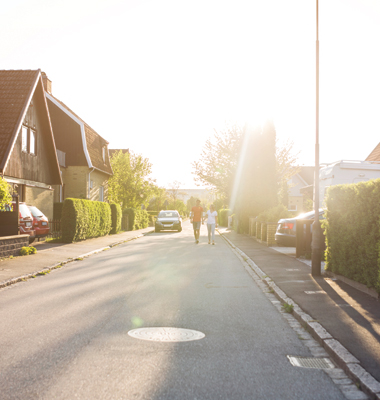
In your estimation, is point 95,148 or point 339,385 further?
point 95,148

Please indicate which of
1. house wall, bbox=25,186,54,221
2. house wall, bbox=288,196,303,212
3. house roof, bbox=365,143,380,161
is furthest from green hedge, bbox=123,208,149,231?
house wall, bbox=288,196,303,212

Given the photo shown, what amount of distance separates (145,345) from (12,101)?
17.5m

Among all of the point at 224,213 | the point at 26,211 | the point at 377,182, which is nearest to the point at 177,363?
the point at 377,182

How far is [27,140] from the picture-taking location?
798 inches

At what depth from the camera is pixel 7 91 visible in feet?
64.6

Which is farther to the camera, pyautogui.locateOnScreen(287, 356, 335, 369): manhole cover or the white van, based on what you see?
the white van

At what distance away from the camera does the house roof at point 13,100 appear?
17.7m

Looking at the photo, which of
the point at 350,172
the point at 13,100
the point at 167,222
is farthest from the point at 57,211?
the point at 350,172

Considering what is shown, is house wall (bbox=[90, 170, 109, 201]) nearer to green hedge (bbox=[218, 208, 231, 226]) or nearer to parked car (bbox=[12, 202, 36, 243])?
green hedge (bbox=[218, 208, 231, 226])

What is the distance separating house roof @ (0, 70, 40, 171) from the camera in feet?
58.3

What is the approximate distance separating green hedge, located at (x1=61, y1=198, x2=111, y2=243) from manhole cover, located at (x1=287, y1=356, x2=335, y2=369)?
14519mm

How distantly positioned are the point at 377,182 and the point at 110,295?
4.66 metres

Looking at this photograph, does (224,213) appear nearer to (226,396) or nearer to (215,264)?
(215,264)

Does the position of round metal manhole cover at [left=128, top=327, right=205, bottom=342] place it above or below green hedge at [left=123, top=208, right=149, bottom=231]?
below
